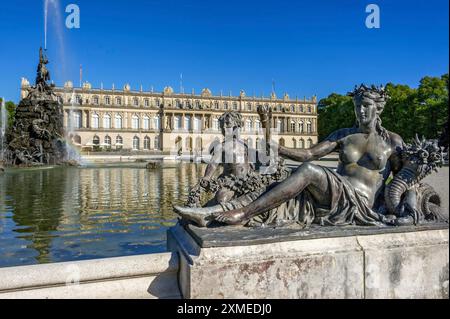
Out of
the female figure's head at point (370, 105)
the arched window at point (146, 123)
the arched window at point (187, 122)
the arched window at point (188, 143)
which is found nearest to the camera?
the female figure's head at point (370, 105)

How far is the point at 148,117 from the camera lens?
80.0 meters

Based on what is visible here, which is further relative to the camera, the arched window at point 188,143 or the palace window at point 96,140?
the arched window at point 188,143

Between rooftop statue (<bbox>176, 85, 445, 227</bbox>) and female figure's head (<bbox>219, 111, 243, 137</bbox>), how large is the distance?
296 mm

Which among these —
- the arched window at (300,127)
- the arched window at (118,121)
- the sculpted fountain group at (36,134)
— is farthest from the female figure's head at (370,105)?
the arched window at (300,127)

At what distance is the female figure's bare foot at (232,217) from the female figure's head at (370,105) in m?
1.40

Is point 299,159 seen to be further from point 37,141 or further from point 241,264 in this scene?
point 37,141

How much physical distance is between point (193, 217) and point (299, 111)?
91315 mm

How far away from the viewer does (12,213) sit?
247 inches

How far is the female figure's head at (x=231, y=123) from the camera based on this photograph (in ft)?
11.1

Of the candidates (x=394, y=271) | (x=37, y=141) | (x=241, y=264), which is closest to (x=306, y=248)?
(x=241, y=264)

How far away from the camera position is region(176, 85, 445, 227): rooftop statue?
9.10 feet

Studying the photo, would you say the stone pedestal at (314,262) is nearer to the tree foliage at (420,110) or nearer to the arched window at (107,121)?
the tree foliage at (420,110)

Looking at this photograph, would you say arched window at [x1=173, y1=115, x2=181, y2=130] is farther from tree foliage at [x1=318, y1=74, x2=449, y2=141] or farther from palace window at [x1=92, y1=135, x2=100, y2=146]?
tree foliage at [x1=318, y1=74, x2=449, y2=141]
